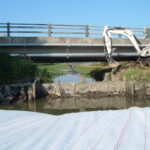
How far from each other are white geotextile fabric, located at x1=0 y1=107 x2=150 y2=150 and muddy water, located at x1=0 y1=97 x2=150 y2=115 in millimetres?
7916

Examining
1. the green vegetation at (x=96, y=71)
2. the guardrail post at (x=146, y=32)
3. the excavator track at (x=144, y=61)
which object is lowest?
the green vegetation at (x=96, y=71)

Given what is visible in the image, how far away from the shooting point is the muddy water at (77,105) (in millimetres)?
10879

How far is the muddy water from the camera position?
1088 centimetres

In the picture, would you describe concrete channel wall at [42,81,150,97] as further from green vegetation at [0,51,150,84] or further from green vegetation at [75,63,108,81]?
green vegetation at [75,63,108,81]

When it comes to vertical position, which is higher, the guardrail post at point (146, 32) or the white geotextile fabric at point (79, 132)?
the guardrail post at point (146, 32)

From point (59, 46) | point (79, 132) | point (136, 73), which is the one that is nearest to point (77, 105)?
point (136, 73)

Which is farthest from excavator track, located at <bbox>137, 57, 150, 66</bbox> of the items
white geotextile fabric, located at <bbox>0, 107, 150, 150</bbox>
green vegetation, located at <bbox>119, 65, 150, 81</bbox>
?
white geotextile fabric, located at <bbox>0, 107, 150, 150</bbox>

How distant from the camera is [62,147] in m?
1.69

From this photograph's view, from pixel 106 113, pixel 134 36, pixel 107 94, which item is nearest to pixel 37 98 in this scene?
pixel 107 94

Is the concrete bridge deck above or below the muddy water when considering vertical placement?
above

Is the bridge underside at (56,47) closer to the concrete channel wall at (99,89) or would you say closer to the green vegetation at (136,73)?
the green vegetation at (136,73)

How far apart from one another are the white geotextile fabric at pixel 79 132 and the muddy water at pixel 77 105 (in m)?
7.92

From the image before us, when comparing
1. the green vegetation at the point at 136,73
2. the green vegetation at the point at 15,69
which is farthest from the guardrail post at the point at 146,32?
the green vegetation at the point at 15,69

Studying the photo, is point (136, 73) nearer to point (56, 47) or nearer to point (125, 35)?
point (125, 35)
